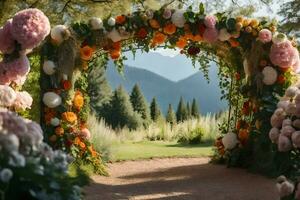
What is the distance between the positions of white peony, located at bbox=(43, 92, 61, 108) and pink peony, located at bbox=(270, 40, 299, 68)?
3.54 metres

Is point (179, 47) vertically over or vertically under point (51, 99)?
over

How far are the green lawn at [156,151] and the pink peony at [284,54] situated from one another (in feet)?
13.0

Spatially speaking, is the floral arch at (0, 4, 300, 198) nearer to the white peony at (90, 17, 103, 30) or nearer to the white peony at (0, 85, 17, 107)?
the white peony at (90, 17, 103, 30)

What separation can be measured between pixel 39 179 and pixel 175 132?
13.2 metres

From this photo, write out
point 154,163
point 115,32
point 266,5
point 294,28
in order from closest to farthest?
point 115,32 < point 154,163 < point 266,5 < point 294,28

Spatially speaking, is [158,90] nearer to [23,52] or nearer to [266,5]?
[266,5]

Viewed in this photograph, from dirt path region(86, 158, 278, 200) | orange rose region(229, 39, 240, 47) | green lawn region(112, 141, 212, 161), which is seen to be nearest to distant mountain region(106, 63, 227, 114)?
green lawn region(112, 141, 212, 161)

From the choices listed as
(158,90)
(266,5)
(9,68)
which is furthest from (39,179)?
(158,90)

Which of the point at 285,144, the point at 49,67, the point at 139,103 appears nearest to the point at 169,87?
the point at 139,103

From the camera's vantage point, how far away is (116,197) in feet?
21.5

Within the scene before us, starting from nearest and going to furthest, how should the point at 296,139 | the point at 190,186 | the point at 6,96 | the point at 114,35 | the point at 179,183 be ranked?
the point at 296,139 < the point at 6,96 < the point at 190,186 < the point at 179,183 < the point at 114,35

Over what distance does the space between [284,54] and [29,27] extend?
13.2ft

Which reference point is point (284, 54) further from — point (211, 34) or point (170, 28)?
point (170, 28)

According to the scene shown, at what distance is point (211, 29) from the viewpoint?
28.6ft
